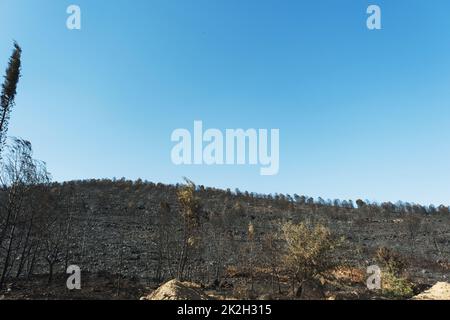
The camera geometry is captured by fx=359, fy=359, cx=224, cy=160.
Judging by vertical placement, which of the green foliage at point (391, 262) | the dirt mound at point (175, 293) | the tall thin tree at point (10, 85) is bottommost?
the green foliage at point (391, 262)

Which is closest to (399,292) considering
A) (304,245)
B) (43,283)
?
(304,245)

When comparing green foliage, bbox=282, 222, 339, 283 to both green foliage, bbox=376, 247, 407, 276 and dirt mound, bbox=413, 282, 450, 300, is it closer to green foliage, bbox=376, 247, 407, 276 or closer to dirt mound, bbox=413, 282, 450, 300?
dirt mound, bbox=413, 282, 450, 300

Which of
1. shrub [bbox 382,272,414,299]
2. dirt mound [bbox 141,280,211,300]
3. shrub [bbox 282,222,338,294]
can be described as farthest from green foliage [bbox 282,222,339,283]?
dirt mound [bbox 141,280,211,300]

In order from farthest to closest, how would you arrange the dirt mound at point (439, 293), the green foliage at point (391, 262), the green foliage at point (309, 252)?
the green foliage at point (391, 262) → the green foliage at point (309, 252) → the dirt mound at point (439, 293)

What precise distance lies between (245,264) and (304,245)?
22.5m

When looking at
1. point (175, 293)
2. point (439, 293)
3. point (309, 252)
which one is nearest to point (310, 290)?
point (309, 252)

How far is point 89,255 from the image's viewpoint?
44250mm

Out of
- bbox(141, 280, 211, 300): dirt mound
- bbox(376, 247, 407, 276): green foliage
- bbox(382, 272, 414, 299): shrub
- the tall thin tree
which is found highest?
the tall thin tree

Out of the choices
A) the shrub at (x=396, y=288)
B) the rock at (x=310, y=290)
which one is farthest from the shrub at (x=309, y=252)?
the shrub at (x=396, y=288)

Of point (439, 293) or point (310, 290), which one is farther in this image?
point (310, 290)

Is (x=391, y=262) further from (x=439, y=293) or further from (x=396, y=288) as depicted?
(x=439, y=293)

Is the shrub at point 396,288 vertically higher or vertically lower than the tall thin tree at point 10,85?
lower

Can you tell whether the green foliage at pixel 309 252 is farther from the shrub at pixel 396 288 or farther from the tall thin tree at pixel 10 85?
the tall thin tree at pixel 10 85
